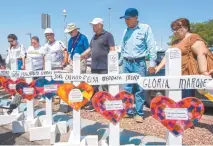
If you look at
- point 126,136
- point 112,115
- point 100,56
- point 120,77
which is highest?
point 100,56

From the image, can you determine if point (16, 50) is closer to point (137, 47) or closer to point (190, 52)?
point (137, 47)

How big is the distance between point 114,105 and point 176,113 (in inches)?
30.3

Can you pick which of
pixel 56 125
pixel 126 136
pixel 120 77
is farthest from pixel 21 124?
pixel 120 77

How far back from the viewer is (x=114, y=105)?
11.1 ft

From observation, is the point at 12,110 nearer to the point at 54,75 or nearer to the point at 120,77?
the point at 54,75

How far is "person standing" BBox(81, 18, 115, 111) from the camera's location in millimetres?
5127

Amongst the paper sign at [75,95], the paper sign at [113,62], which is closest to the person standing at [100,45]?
the paper sign at [75,95]

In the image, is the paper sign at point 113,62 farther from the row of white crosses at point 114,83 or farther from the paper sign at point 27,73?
the paper sign at point 27,73

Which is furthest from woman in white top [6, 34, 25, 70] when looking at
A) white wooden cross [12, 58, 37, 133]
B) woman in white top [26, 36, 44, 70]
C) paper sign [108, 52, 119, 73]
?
paper sign [108, 52, 119, 73]

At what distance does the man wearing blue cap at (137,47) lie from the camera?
4.72 m

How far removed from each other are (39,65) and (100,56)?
6.83 ft

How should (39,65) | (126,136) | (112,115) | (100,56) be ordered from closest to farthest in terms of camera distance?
1. (112,115)
2. (126,136)
3. (100,56)
4. (39,65)

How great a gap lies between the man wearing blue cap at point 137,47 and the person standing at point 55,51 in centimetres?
181

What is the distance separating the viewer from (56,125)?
14.8 ft
